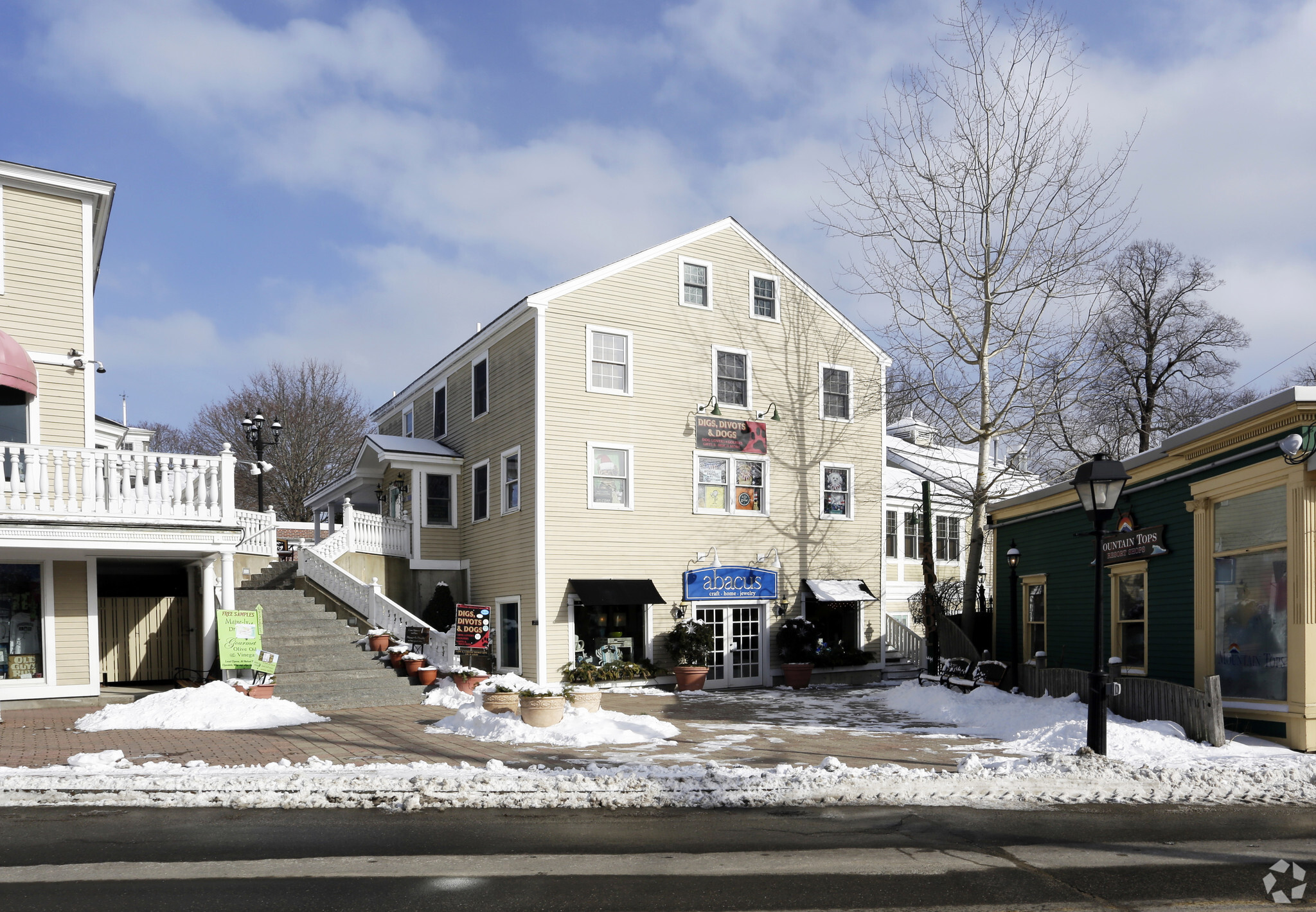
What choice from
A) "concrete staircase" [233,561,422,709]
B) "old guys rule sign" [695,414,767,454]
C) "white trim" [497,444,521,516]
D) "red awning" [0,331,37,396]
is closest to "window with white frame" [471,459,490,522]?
"white trim" [497,444,521,516]

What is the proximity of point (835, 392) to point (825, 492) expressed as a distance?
2.78 meters

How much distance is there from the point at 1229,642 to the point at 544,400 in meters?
14.1

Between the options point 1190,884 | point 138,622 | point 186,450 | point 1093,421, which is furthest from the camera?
point 186,450

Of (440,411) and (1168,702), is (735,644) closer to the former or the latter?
(440,411)

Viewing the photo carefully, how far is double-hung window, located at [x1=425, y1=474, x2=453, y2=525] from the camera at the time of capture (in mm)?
25594

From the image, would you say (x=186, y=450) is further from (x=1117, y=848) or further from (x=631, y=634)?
(x=1117, y=848)

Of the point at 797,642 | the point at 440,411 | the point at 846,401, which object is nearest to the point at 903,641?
the point at 797,642

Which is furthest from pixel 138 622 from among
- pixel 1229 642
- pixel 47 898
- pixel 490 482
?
pixel 1229 642

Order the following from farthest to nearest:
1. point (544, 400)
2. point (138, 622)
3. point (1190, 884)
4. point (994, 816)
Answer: point (544, 400) → point (138, 622) → point (994, 816) → point (1190, 884)

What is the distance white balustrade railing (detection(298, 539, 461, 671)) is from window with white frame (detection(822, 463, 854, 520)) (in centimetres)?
1120

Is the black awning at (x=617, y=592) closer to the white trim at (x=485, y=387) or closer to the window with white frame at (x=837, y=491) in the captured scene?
the white trim at (x=485, y=387)

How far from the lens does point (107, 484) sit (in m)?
16.4

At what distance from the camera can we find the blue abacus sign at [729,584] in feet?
78.6

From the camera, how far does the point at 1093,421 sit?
35.5 metres
